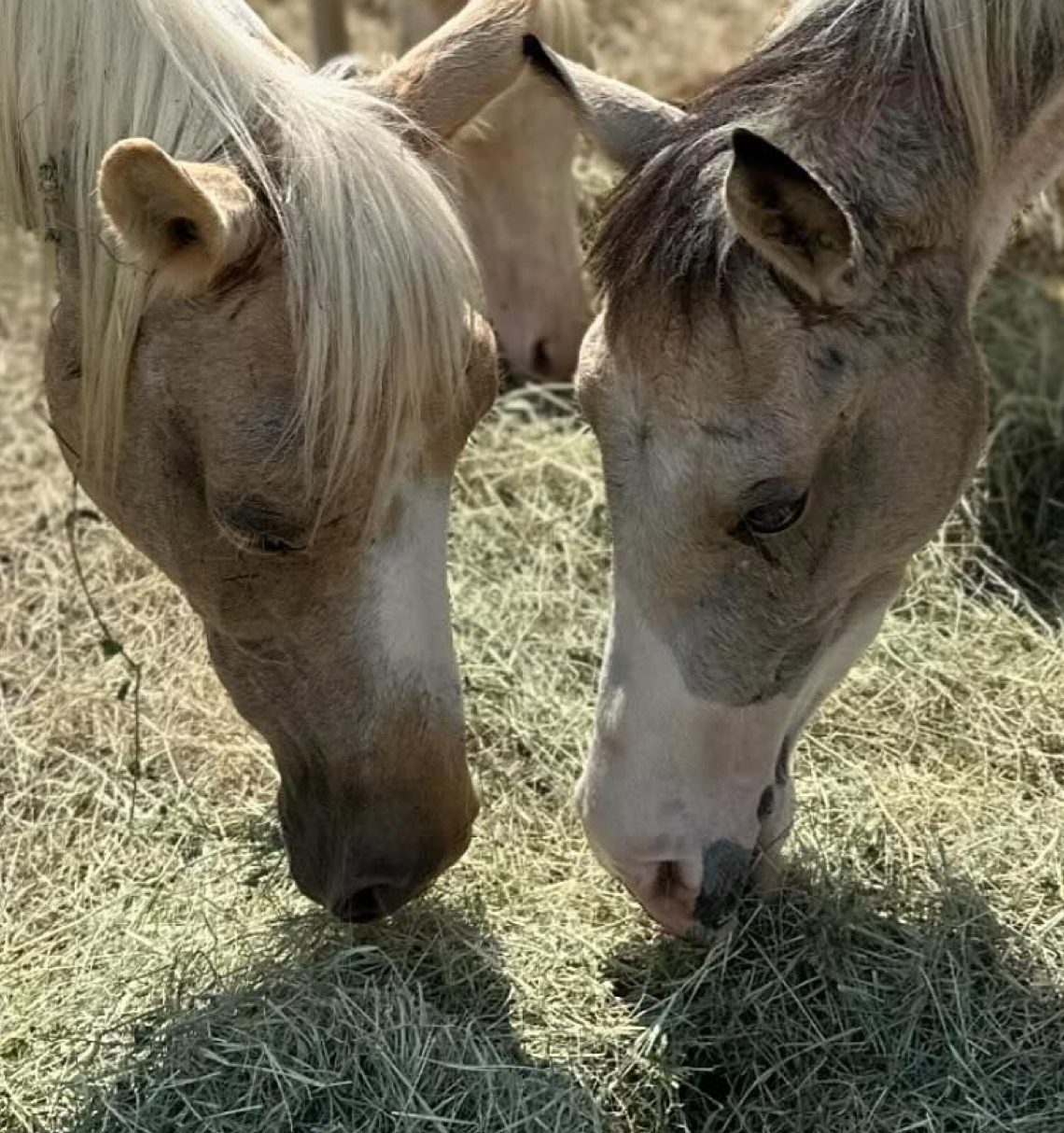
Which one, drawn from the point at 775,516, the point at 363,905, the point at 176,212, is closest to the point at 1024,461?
the point at 775,516

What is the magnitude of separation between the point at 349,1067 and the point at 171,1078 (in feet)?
0.97

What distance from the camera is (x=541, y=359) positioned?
4.97m

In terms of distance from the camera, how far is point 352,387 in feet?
8.43

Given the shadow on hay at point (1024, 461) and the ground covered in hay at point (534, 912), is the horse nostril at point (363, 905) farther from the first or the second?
the shadow on hay at point (1024, 461)

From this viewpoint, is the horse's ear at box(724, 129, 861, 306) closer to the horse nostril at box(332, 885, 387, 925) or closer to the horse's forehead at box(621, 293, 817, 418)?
the horse's forehead at box(621, 293, 817, 418)

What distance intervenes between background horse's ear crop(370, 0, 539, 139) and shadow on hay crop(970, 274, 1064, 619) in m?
1.87

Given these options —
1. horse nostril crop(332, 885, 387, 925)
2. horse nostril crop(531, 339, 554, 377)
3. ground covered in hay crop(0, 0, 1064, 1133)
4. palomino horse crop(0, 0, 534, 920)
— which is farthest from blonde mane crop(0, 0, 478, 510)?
horse nostril crop(531, 339, 554, 377)

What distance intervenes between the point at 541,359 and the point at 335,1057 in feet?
8.56

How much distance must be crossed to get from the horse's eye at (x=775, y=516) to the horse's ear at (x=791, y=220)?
1.02 ft

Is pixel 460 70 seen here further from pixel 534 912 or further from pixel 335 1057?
pixel 335 1057

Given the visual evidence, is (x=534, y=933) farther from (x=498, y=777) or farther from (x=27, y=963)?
(x=27, y=963)

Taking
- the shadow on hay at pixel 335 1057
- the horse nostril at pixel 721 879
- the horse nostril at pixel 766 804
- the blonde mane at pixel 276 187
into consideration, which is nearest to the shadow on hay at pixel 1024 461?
the horse nostril at pixel 766 804

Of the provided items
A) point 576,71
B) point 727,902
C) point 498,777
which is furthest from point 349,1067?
point 576,71

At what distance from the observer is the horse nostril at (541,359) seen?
4.94 m
